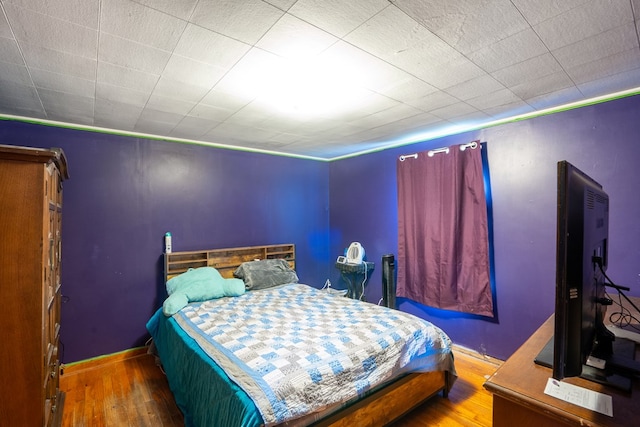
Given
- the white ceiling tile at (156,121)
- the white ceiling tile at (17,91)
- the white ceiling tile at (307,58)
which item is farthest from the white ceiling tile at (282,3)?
the white ceiling tile at (17,91)

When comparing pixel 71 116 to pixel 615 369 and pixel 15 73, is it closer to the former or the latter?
pixel 15 73

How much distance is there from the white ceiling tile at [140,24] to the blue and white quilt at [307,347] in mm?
1863

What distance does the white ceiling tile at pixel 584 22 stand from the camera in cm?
138

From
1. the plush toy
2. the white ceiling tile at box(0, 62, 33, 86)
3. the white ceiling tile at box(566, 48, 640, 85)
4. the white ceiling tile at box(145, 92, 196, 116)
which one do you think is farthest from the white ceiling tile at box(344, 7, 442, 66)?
the plush toy

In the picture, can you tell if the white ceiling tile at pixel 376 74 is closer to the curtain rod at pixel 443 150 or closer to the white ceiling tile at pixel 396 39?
the white ceiling tile at pixel 396 39

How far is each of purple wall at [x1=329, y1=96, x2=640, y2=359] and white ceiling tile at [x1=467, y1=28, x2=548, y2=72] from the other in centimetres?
127

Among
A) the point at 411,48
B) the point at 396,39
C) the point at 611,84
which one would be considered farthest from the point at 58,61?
the point at 611,84

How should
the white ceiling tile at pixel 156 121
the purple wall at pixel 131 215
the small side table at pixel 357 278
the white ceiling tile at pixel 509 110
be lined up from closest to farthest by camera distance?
1. the white ceiling tile at pixel 509 110
2. the white ceiling tile at pixel 156 121
3. the purple wall at pixel 131 215
4. the small side table at pixel 357 278

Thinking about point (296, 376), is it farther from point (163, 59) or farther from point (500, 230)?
point (500, 230)

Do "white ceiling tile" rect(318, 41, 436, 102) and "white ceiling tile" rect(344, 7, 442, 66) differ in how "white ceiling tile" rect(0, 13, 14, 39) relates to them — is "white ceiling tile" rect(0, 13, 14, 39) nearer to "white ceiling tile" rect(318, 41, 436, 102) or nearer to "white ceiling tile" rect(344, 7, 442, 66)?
"white ceiling tile" rect(318, 41, 436, 102)

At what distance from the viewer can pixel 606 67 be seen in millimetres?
1944

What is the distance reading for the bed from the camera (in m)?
1.61

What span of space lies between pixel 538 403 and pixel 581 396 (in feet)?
0.52

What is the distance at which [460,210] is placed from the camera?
130 inches
